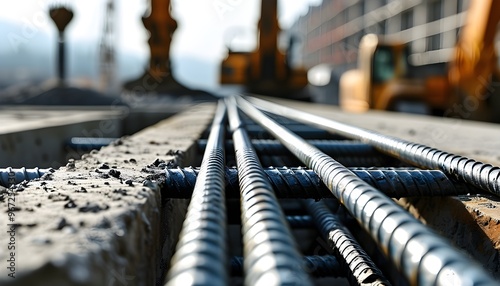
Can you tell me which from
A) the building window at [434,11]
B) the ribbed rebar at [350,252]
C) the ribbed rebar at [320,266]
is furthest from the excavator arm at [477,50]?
the building window at [434,11]

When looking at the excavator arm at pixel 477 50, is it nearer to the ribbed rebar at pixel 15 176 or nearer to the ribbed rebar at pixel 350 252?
the ribbed rebar at pixel 350 252

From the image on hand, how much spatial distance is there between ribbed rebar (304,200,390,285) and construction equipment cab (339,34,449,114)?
8716 mm

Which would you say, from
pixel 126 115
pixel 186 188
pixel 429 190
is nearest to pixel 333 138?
pixel 429 190

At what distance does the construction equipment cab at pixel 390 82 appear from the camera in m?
10.8

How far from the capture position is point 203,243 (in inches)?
40.5

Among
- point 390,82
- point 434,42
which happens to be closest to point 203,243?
point 390,82

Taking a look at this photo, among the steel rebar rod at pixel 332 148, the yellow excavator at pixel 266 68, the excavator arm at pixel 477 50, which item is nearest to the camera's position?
the steel rebar rod at pixel 332 148

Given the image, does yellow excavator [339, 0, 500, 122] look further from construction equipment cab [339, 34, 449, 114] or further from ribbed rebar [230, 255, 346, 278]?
ribbed rebar [230, 255, 346, 278]

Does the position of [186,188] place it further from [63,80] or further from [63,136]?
[63,80]

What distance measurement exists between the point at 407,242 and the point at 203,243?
440 millimetres

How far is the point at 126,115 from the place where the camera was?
7.98 m

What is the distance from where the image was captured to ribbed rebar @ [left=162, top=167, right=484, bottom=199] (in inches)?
73.0

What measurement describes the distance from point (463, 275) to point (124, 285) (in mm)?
751

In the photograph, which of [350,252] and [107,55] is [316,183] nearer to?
[350,252]
